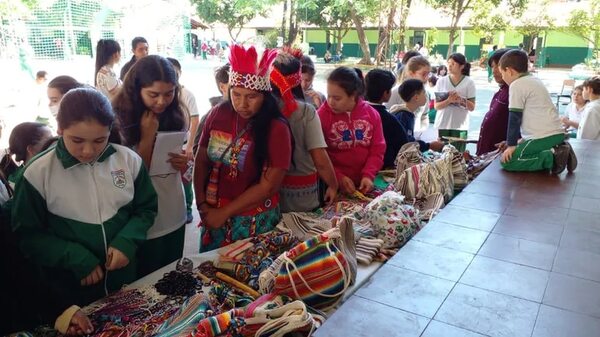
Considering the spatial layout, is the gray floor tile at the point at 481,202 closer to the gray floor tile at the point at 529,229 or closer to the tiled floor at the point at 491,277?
the tiled floor at the point at 491,277

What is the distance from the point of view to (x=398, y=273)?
1.92m

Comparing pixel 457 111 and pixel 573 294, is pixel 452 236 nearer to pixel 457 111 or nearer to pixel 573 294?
pixel 573 294

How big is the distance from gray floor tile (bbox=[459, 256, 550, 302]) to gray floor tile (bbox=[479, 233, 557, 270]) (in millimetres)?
62

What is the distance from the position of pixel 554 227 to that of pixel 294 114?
1.53m

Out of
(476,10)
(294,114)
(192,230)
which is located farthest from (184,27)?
(476,10)


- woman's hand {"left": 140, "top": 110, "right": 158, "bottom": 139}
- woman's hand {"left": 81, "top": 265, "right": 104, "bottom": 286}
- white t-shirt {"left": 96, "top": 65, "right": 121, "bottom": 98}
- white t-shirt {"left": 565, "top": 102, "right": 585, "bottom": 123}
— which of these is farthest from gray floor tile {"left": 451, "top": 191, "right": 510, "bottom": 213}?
white t-shirt {"left": 565, "top": 102, "right": 585, "bottom": 123}

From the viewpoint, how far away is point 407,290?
179cm

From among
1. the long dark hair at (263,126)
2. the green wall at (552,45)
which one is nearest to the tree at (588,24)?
the green wall at (552,45)

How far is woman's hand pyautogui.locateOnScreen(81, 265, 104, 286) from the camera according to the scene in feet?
5.16

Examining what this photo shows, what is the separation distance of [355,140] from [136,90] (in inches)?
51.2

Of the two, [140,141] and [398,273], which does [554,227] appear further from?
[140,141]

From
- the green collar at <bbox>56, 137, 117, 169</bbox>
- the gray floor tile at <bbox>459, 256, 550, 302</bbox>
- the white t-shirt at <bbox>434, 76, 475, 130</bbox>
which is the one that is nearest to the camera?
A: the green collar at <bbox>56, 137, 117, 169</bbox>

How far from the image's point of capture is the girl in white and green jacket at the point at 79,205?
1.51 m

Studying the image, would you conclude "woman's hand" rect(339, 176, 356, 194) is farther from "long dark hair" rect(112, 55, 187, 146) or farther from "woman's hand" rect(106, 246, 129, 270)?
"woman's hand" rect(106, 246, 129, 270)
